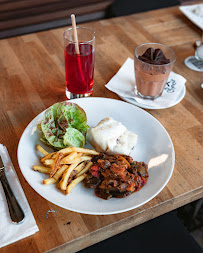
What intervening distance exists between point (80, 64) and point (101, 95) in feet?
0.75

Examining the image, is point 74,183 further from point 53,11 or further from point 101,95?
point 53,11

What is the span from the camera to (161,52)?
5.25 feet

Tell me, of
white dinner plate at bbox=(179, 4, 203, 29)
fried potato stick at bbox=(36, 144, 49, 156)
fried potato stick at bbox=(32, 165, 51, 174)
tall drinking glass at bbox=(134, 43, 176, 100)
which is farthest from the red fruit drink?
white dinner plate at bbox=(179, 4, 203, 29)

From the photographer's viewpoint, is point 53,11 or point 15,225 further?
point 53,11

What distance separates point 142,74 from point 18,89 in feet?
2.31

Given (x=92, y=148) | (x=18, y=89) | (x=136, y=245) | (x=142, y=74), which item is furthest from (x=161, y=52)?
(x=136, y=245)

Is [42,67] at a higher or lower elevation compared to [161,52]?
lower

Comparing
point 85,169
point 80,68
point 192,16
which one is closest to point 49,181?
point 85,169

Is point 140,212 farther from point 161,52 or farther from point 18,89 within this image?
point 18,89

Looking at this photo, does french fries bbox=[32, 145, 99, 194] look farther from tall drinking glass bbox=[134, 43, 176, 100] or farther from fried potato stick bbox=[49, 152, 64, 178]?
tall drinking glass bbox=[134, 43, 176, 100]

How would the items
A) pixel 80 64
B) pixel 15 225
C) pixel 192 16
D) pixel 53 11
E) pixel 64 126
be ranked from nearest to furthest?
pixel 15 225
pixel 64 126
pixel 80 64
pixel 192 16
pixel 53 11

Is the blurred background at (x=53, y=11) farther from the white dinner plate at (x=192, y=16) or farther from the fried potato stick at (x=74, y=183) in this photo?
the fried potato stick at (x=74, y=183)

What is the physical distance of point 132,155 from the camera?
4.34 feet

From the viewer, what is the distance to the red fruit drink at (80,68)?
1.50m
